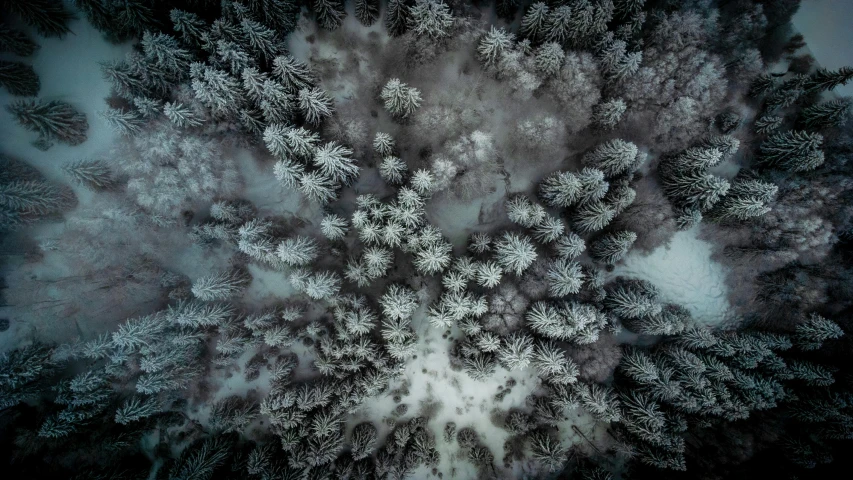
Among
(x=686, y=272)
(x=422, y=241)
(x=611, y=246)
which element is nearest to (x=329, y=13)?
(x=422, y=241)

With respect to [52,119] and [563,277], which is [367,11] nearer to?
[563,277]

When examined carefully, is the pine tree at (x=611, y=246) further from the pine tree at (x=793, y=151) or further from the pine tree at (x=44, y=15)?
the pine tree at (x=44, y=15)

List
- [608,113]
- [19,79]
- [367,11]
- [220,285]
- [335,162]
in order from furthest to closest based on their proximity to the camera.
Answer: [367,11]
[19,79]
[220,285]
[608,113]
[335,162]

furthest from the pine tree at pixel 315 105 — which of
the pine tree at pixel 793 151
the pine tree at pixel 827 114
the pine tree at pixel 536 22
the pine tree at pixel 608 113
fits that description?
the pine tree at pixel 827 114

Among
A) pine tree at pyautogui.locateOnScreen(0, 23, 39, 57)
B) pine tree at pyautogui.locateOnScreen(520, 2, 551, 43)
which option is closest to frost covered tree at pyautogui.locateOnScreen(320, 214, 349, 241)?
pine tree at pyautogui.locateOnScreen(520, 2, 551, 43)

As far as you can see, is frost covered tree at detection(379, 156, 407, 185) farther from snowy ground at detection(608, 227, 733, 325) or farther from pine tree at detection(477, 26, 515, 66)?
snowy ground at detection(608, 227, 733, 325)

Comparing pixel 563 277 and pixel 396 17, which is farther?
pixel 396 17

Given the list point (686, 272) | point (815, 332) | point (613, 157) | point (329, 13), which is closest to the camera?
point (613, 157)
